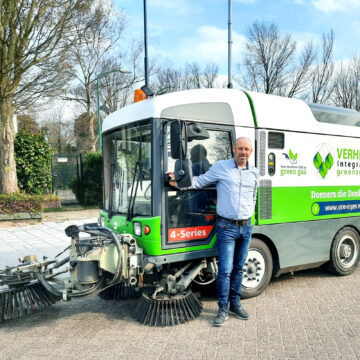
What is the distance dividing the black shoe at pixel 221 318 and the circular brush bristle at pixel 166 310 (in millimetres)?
248

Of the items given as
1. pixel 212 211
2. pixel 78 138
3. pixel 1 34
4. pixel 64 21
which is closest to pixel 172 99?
pixel 212 211

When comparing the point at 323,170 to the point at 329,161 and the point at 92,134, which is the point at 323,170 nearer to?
the point at 329,161

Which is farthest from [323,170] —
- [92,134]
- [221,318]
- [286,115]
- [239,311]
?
[92,134]

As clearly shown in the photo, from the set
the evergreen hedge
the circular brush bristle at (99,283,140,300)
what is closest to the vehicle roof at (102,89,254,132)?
the circular brush bristle at (99,283,140,300)

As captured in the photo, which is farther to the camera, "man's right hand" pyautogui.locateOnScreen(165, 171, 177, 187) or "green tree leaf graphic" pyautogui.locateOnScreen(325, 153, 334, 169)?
"green tree leaf graphic" pyautogui.locateOnScreen(325, 153, 334, 169)

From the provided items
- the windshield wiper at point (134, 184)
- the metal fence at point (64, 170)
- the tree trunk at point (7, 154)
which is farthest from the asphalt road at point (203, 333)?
the metal fence at point (64, 170)

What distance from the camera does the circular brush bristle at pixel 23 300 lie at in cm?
412

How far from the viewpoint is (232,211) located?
4.14m

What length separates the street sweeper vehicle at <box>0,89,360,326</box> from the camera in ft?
13.5

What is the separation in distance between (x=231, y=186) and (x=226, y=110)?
100cm

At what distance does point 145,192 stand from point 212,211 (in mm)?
853

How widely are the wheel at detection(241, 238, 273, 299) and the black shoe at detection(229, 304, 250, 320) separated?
0.42 metres

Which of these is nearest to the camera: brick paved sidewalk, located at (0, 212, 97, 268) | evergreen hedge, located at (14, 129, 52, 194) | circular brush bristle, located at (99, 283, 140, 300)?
circular brush bristle, located at (99, 283, 140, 300)

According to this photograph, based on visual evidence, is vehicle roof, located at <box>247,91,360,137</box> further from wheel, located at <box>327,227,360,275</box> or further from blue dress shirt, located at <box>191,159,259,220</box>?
wheel, located at <box>327,227,360,275</box>
